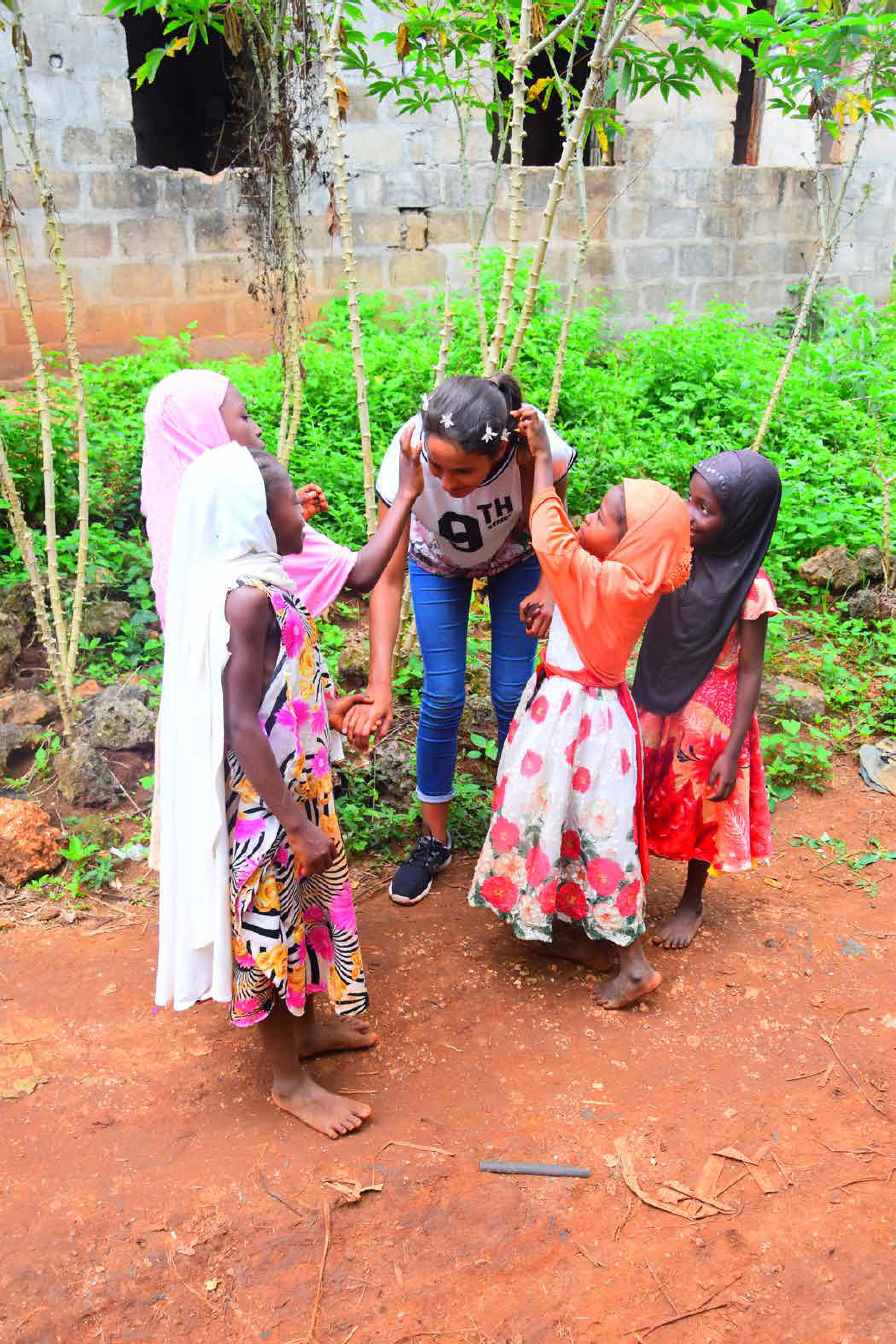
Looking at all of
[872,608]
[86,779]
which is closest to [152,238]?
[86,779]

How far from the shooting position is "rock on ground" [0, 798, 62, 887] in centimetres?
319

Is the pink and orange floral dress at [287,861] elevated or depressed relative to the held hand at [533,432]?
depressed

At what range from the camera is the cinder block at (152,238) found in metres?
6.65

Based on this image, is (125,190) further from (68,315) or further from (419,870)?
(419,870)

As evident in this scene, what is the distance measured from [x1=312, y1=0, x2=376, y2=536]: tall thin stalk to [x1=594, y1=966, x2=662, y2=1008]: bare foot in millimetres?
1523

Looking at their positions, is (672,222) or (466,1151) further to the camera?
(672,222)

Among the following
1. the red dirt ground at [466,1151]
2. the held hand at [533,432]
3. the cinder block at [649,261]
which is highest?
the cinder block at [649,261]

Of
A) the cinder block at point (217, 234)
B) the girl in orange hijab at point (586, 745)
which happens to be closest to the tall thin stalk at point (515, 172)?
the girl in orange hijab at point (586, 745)

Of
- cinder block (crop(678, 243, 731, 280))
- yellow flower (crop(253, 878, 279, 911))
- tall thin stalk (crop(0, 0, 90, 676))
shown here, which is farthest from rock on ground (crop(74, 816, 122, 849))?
cinder block (crop(678, 243, 731, 280))

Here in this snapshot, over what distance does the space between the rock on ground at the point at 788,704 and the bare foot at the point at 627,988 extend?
1878 millimetres

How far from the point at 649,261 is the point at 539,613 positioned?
6.67m

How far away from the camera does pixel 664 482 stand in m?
5.90

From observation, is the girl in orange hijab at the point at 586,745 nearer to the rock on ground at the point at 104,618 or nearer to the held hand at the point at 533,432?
the held hand at the point at 533,432

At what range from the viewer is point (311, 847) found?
2109 mm
